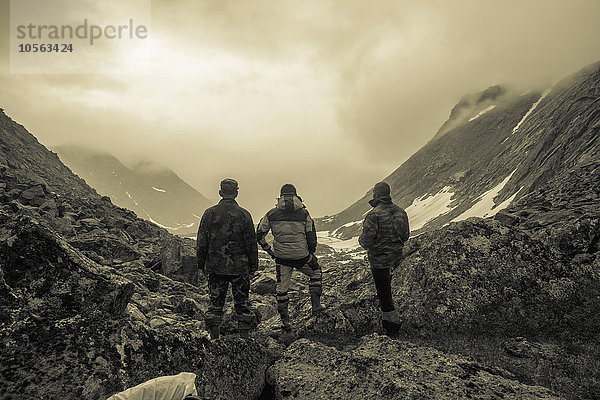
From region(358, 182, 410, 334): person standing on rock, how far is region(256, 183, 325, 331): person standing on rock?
1481 mm

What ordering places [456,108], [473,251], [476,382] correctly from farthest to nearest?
1. [456,108]
2. [473,251]
3. [476,382]

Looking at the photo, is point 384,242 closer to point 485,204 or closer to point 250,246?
point 250,246

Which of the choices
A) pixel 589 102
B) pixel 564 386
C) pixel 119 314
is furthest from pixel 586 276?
pixel 589 102

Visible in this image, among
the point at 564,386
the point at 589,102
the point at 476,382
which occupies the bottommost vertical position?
the point at 564,386

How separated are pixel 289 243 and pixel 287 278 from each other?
35.2 inches

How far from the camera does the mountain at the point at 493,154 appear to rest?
179 ft

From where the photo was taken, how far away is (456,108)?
7264 inches

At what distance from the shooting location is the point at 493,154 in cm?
10838

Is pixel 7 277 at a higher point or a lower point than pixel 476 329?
higher

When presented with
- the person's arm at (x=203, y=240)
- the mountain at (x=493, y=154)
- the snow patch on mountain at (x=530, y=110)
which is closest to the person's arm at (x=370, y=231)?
the person's arm at (x=203, y=240)

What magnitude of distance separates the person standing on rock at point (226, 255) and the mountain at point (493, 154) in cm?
4393

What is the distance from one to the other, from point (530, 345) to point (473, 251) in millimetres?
2038

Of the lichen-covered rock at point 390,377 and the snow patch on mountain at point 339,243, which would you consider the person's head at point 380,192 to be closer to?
the lichen-covered rock at point 390,377

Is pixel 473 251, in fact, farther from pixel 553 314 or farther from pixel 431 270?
pixel 553 314
